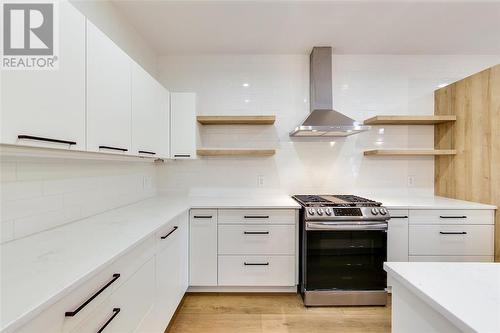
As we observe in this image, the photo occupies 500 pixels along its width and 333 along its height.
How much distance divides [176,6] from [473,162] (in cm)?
329

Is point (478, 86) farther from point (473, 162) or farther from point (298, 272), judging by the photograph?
point (298, 272)

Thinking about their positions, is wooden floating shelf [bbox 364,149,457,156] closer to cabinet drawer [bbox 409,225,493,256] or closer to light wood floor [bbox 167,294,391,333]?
cabinet drawer [bbox 409,225,493,256]

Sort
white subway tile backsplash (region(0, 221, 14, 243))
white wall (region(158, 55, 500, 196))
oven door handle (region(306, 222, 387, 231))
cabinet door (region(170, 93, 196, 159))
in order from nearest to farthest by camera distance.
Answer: white subway tile backsplash (region(0, 221, 14, 243))
oven door handle (region(306, 222, 387, 231))
cabinet door (region(170, 93, 196, 159))
white wall (region(158, 55, 500, 196))

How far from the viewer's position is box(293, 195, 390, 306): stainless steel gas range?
89.6 inches

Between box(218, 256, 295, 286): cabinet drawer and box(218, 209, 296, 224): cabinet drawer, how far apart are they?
0.35 meters

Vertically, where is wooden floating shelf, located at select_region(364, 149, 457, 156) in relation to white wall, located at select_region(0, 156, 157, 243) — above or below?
above

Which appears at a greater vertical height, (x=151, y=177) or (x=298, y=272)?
(x=151, y=177)

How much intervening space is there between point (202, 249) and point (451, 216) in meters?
2.44

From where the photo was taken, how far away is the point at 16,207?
1228 millimetres

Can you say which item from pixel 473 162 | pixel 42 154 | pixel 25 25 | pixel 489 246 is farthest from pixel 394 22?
pixel 42 154

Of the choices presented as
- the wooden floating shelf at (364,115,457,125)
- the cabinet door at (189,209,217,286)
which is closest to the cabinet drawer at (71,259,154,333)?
the cabinet door at (189,209,217,286)

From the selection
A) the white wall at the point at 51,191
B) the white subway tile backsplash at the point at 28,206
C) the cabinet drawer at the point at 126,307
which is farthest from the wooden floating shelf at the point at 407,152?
the white subway tile backsplash at the point at 28,206

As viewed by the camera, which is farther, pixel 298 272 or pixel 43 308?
pixel 298 272

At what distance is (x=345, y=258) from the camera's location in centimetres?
230
